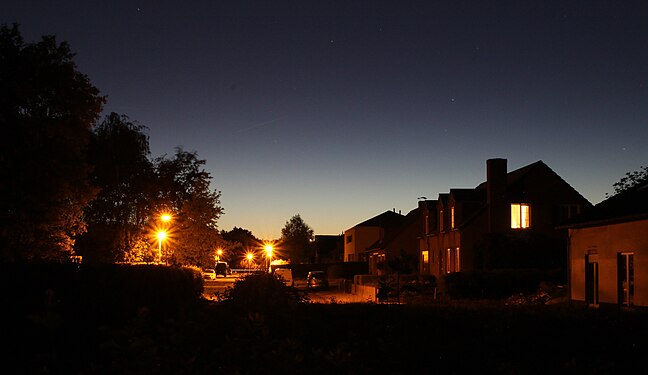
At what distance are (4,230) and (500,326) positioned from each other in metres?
24.0

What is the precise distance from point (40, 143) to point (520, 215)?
97.6 ft

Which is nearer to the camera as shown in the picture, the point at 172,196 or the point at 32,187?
the point at 32,187

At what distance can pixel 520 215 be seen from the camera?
1866 inches

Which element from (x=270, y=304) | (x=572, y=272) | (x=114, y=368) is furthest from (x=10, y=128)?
(x=114, y=368)

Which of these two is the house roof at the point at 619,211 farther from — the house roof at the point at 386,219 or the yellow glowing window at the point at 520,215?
the house roof at the point at 386,219

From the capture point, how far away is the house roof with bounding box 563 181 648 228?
2507 centimetres

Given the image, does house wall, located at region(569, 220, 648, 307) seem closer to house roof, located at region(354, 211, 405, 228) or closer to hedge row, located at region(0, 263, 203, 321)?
hedge row, located at region(0, 263, 203, 321)

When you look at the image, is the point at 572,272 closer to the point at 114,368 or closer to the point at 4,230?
the point at 4,230

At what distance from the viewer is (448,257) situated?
5134cm

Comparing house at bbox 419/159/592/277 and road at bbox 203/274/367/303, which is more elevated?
house at bbox 419/159/592/277

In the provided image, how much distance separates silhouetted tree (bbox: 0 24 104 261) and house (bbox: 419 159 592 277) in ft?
81.5

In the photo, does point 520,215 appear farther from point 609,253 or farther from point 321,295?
point 609,253

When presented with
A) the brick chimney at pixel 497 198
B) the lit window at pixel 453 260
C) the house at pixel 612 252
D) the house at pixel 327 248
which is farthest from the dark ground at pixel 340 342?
the house at pixel 327 248

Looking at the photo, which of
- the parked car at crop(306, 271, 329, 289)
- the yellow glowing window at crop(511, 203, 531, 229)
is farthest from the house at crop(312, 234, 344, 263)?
the yellow glowing window at crop(511, 203, 531, 229)
